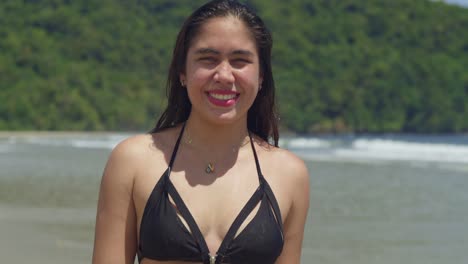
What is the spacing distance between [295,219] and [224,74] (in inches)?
19.3

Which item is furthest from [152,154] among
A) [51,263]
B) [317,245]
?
[317,245]

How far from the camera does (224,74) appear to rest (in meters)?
2.31

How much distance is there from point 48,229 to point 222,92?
543cm

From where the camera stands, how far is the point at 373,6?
84.1 metres

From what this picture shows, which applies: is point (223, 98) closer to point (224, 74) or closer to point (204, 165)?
point (224, 74)

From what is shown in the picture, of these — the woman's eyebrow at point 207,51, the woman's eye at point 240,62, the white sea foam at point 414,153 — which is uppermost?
the woman's eyebrow at point 207,51

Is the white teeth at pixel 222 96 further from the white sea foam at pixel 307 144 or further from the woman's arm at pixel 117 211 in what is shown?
the white sea foam at pixel 307 144

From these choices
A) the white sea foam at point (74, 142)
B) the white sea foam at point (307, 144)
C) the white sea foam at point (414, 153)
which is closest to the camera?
the white sea foam at point (414, 153)

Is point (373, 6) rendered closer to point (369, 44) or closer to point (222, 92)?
point (369, 44)

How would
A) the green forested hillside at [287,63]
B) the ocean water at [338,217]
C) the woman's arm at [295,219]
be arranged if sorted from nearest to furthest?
1. the woman's arm at [295,219]
2. the ocean water at [338,217]
3. the green forested hillside at [287,63]

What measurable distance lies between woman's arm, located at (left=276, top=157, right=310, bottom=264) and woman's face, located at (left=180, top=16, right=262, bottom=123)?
0.28 metres

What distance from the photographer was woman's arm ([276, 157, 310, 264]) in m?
2.47

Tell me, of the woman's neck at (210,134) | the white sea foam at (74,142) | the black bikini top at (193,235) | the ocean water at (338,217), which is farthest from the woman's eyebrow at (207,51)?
the white sea foam at (74,142)

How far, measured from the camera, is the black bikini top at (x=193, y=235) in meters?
2.25
